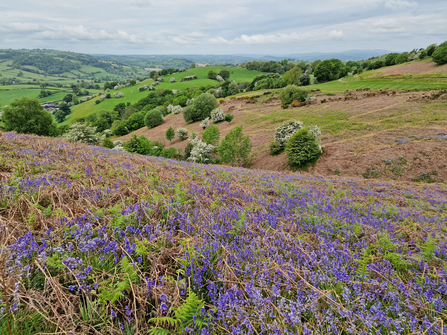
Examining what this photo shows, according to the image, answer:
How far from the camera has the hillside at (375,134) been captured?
20.7 m

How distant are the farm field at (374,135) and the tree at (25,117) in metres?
24.9

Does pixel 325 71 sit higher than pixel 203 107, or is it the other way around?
pixel 325 71

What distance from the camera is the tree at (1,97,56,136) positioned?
3609 centimetres

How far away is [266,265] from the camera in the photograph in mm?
2473

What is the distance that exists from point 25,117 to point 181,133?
29.4m

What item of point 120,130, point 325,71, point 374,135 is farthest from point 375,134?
point 120,130

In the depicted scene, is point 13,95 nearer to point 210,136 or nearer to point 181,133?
point 181,133

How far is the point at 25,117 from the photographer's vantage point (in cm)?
3706

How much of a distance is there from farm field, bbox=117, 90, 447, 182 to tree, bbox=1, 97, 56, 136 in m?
24.9

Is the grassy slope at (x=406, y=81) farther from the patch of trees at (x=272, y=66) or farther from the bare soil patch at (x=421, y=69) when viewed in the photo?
the patch of trees at (x=272, y=66)

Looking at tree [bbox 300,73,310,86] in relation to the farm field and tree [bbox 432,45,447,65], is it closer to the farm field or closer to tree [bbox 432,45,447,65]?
tree [bbox 432,45,447,65]

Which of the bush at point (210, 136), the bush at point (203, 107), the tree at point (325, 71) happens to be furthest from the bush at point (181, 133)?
the tree at point (325, 71)

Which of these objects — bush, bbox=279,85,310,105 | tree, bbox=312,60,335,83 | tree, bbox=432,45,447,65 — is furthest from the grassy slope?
tree, bbox=312,60,335,83

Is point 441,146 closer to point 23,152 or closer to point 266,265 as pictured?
point 266,265
